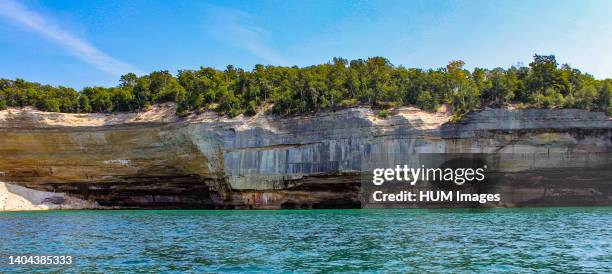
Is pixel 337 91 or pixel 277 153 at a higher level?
pixel 337 91

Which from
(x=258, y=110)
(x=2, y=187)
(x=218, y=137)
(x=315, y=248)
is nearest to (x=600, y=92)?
(x=258, y=110)

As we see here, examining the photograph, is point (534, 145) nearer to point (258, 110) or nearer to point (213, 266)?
point (258, 110)

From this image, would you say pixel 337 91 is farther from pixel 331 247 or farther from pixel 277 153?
pixel 331 247

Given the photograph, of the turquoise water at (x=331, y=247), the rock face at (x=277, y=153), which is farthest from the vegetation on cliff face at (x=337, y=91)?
the turquoise water at (x=331, y=247)

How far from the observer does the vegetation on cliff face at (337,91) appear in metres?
52.8

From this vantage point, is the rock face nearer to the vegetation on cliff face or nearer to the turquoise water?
the vegetation on cliff face

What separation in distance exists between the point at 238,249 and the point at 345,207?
122 feet

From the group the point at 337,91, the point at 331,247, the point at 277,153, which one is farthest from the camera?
the point at 337,91

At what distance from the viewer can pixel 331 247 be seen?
19.7m

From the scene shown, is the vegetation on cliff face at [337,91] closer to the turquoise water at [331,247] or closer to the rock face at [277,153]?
the rock face at [277,153]

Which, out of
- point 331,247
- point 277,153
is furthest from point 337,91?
point 331,247

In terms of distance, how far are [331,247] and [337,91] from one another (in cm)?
3698

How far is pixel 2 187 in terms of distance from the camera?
188 feet

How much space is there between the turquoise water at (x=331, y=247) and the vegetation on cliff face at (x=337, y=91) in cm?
2547
